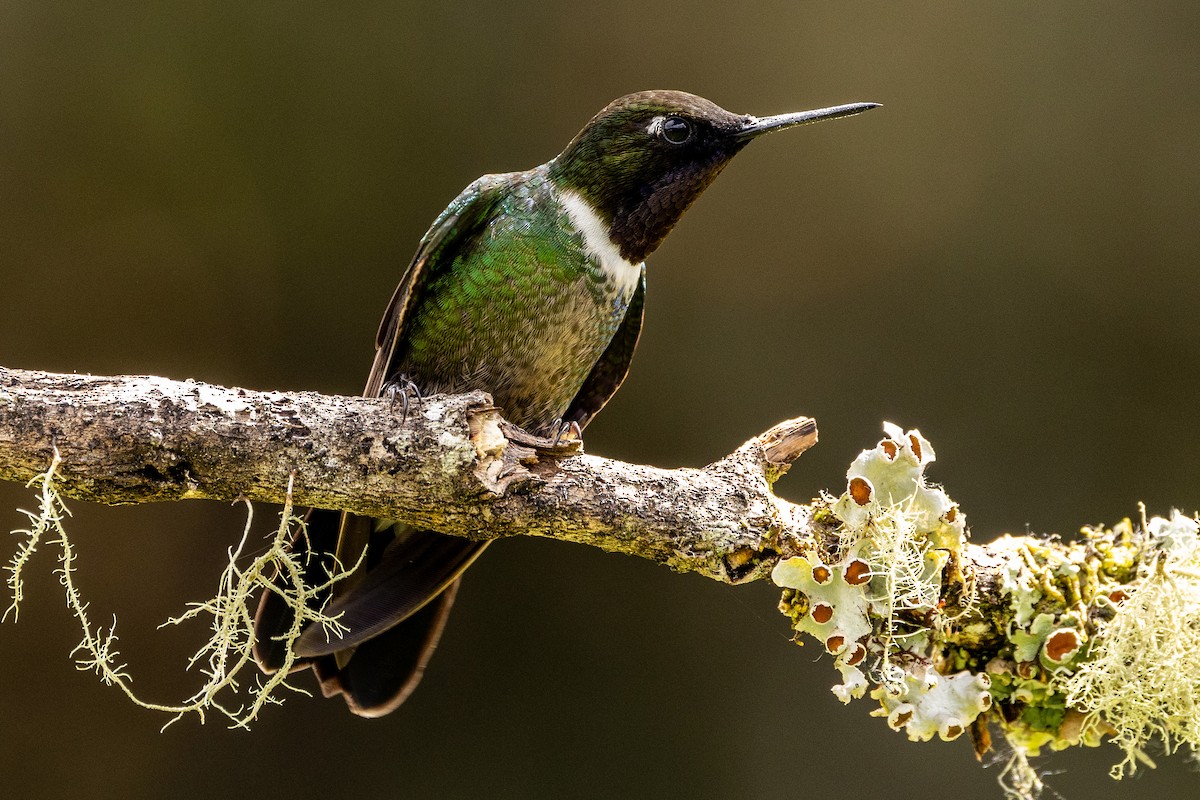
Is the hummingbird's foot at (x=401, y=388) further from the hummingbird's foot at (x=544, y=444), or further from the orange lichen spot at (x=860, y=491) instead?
the orange lichen spot at (x=860, y=491)

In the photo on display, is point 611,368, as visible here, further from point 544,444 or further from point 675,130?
point 544,444

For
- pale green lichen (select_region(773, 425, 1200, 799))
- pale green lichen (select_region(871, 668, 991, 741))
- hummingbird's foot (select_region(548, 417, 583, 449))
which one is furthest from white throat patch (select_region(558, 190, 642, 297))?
pale green lichen (select_region(871, 668, 991, 741))

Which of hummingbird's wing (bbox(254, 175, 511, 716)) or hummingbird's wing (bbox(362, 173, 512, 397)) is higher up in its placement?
hummingbird's wing (bbox(362, 173, 512, 397))

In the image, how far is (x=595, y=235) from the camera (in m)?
1.84

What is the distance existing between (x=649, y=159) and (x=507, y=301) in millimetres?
367

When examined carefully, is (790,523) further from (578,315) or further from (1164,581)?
(578,315)

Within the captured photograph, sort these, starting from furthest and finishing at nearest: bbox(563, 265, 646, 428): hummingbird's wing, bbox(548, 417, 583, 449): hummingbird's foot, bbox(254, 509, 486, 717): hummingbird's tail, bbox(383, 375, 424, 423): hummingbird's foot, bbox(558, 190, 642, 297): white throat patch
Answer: bbox(563, 265, 646, 428): hummingbird's wing, bbox(558, 190, 642, 297): white throat patch, bbox(254, 509, 486, 717): hummingbird's tail, bbox(383, 375, 424, 423): hummingbird's foot, bbox(548, 417, 583, 449): hummingbird's foot

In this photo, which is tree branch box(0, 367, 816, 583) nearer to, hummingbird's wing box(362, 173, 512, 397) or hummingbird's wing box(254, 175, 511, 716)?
hummingbird's wing box(254, 175, 511, 716)

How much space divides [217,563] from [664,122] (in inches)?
60.7

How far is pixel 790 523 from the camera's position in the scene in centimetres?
139

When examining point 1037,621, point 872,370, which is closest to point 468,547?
point 1037,621

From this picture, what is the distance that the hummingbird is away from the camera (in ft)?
5.82

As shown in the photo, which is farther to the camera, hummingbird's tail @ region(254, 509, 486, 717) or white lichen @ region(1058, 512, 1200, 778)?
hummingbird's tail @ region(254, 509, 486, 717)

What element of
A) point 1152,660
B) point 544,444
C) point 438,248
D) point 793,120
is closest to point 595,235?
point 438,248
